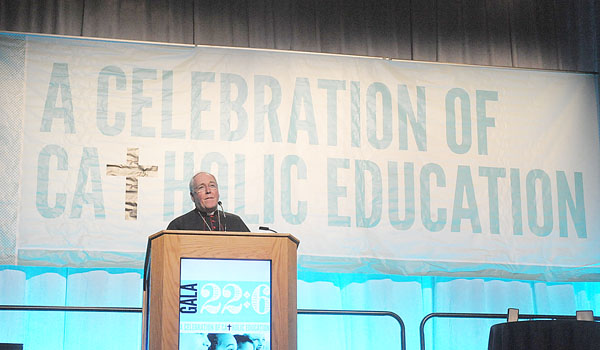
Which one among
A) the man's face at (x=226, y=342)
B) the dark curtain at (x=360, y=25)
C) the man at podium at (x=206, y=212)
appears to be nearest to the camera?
the man's face at (x=226, y=342)

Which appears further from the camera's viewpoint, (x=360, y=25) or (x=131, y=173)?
(x=360, y=25)

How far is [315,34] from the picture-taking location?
6.16 m

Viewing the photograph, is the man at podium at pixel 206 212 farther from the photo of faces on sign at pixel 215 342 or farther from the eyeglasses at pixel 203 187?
the photo of faces on sign at pixel 215 342

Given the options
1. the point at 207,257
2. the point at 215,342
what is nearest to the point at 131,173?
the point at 207,257

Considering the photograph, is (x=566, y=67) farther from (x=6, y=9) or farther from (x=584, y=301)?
(x=6, y=9)

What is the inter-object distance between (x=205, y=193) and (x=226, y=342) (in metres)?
1.89

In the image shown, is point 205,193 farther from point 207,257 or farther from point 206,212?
point 207,257

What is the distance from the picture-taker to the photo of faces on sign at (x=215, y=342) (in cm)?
290

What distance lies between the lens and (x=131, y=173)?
5512 millimetres

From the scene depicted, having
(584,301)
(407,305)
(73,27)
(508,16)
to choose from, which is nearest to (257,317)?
(407,305)

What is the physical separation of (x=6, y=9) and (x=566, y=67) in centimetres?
417

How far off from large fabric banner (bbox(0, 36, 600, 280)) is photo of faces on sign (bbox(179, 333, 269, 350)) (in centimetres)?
252

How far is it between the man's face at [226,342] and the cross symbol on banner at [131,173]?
2661 mm

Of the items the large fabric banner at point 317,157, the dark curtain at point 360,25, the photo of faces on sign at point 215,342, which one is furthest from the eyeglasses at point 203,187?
the photo of faces on sign at point 215,342
